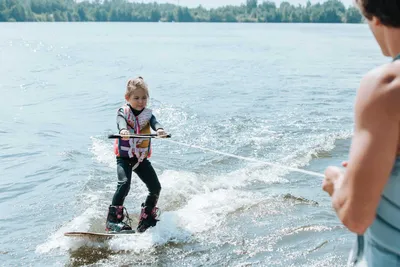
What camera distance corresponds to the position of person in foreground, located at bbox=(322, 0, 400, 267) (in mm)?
1956

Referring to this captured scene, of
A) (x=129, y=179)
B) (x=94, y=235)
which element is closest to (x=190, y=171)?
(x=129, y=179)

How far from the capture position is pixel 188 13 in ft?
609

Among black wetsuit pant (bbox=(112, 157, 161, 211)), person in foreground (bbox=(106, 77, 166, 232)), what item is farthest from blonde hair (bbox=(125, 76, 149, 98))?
black wetsuit pant (bbox=(112, 157, 161, 211))

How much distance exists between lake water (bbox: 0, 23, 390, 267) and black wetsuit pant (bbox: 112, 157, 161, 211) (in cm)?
39

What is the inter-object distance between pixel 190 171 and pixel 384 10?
9093mm

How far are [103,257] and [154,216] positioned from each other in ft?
3.21

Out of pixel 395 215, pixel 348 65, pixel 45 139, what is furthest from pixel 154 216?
pixel 348 65

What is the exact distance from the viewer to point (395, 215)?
2131mm

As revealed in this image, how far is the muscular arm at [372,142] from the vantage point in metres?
1.94

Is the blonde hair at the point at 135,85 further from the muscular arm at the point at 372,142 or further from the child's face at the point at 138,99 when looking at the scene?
the muscular arm at the point at 372,142

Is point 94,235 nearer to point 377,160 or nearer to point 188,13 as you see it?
point 377,160

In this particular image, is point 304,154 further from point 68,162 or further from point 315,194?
point 68,162

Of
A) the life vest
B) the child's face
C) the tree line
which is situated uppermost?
the child's face

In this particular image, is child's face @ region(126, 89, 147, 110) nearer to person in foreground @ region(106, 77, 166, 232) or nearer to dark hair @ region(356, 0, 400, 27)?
person in foreground @ region(106, 77, 166, 232)
